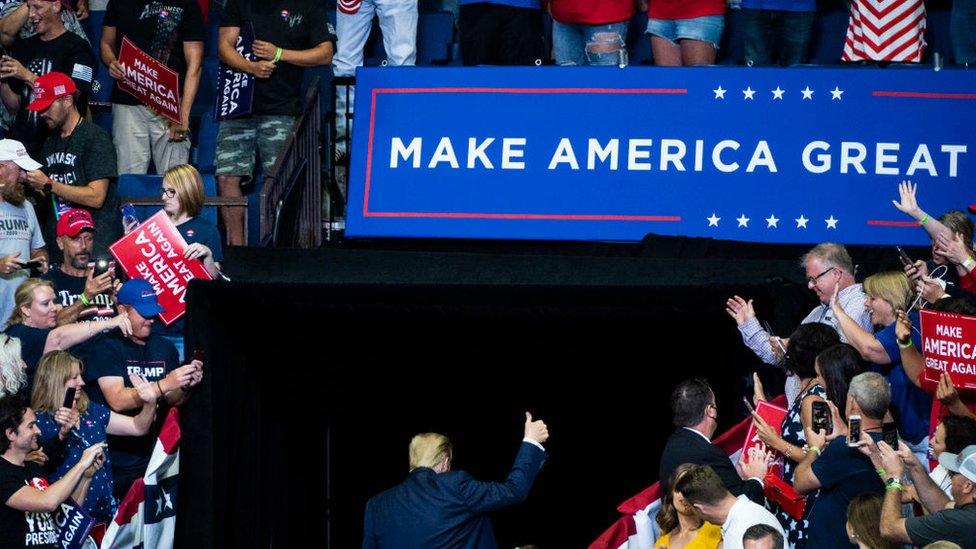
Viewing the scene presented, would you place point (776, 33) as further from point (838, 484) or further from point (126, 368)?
point (126, 368)

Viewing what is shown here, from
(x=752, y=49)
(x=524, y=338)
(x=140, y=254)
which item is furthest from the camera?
(x=752, y=49)

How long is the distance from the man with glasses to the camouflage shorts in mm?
3519

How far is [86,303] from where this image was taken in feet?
27.9

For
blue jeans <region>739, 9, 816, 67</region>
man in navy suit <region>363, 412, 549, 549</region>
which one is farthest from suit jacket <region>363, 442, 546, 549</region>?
blue jeans <region>739, 9, 816, 67</region>

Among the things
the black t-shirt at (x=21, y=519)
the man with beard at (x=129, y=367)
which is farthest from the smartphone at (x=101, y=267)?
the black t-shirt at (x=21, y=519)

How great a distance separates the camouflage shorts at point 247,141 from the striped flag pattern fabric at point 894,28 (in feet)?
11.8

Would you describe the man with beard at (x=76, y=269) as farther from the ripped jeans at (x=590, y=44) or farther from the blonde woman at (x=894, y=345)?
the blonde woman at (x=894, y=345)

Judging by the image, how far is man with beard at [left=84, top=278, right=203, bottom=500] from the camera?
25.2 ft

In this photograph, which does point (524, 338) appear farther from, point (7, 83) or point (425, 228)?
point (7, 83)

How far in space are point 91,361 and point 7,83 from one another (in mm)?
3185

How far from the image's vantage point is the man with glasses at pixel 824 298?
7438mm

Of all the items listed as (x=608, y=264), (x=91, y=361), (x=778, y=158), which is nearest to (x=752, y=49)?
(x=778, y=158)

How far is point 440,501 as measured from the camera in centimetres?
780

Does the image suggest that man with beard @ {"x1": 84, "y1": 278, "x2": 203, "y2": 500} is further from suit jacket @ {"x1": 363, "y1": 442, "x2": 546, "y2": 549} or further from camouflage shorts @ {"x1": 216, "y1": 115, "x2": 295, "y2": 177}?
camouflage shorts @ {"x1": 216, "y1": 115, "x2": 295, "y2": 177}
